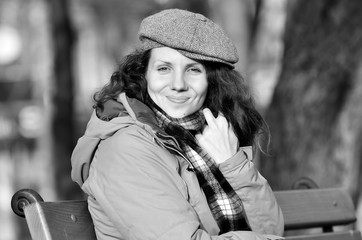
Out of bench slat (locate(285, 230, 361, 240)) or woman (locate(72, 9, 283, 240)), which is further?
bench slat (locate(285, 230, 361, 240))

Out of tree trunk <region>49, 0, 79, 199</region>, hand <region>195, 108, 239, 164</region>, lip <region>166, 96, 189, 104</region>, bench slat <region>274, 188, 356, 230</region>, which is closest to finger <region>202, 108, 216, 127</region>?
hand <region>195, 108, 239, 164</region>

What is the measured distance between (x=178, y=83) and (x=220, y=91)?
→ 0.30 m

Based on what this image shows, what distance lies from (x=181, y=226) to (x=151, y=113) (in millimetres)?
514

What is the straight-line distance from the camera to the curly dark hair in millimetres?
3424

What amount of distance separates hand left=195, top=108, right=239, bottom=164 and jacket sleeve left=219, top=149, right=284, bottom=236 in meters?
0.04

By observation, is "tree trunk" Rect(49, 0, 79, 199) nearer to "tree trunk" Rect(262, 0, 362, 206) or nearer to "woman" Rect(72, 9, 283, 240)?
"tree trunk" Rect(262, 0, 362, 206)

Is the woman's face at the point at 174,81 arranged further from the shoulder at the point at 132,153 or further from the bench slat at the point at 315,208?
the bench slat at the point at 315,208

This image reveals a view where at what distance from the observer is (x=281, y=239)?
3340 millimetres

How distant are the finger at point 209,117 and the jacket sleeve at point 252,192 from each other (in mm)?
170

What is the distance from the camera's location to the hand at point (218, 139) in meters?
3.36

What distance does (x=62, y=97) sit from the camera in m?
8.83

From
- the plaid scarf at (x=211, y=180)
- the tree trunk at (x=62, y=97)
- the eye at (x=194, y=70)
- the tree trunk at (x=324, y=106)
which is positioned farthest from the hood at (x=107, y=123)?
the tree trunk at (x=62, y=97)

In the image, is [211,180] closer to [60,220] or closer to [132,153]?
[132,153]

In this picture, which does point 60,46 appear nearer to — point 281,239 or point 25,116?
point 281,239
